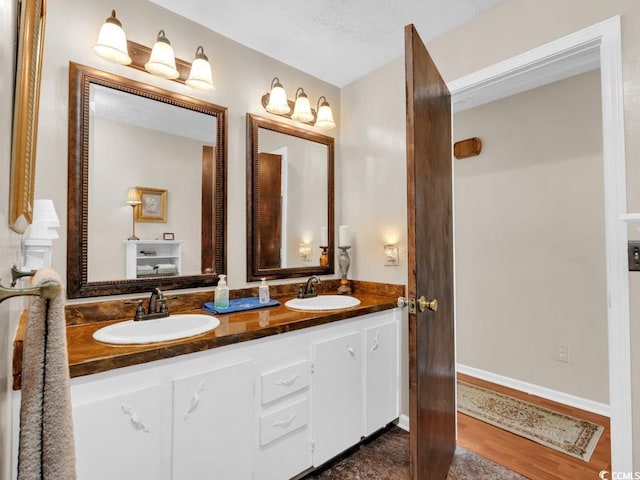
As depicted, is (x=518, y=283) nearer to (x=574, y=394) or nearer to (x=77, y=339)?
(x=574, y=394)

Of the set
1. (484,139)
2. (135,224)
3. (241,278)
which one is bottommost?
(241,278)

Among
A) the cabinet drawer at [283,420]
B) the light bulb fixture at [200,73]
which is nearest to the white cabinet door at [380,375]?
the cabinet drawer at [283,420]

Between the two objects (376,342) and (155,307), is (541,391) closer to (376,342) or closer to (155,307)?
(376,342)

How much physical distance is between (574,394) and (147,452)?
2799 mm

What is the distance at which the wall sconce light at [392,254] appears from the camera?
89.2 inches

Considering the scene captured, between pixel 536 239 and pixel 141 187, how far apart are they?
281 cm

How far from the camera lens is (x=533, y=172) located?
2.66 meters

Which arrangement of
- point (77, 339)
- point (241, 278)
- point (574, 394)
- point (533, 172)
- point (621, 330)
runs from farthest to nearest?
1. point (533, 172)
2. point (574, 394)
3. point (241, 278)
4. point (621, 330)
5. point (77, 339)

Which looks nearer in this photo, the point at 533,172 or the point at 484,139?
the point at 533,172

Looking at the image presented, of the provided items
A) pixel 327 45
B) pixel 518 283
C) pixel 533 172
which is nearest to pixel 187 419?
pixel 327 45

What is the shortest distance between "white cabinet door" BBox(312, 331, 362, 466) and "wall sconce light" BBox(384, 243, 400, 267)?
1.95 feet

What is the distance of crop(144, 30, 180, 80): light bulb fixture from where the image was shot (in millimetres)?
1653

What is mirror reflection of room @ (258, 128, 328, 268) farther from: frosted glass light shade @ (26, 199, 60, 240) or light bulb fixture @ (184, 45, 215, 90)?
frosted glass light shade @ (26, 199, 60, 240)

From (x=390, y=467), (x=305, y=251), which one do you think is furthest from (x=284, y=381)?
(x=305, y=251)
